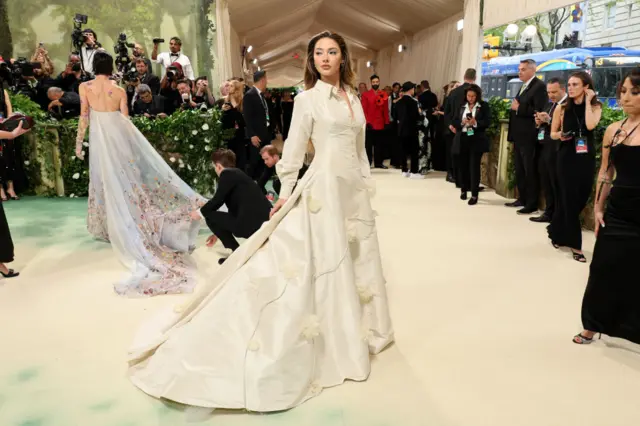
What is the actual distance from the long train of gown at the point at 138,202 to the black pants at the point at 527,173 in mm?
3807

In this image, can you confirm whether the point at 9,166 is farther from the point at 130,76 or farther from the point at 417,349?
the point at 417,349

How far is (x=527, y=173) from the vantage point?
6.21 metres

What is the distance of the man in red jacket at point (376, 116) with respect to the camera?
991 centimetres

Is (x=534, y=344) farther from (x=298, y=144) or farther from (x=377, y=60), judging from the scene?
(x=377, y=60)

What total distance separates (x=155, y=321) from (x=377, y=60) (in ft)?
55.5

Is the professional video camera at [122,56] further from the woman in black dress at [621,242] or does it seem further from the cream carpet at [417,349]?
the woman in black dress at [621,242]

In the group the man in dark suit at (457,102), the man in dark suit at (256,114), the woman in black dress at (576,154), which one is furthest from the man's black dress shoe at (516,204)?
the man in dark suit at (256,114)

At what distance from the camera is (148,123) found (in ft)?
21.0

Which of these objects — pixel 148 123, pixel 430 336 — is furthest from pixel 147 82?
pixel 430 336

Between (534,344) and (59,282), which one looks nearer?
(534,344)

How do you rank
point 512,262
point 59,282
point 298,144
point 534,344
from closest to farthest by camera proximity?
1. point 298,144
2. point 534,344
3. point 59,282
4. point 512,262

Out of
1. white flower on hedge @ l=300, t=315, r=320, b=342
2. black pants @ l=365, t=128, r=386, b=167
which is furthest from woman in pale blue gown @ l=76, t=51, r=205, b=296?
black pants @ l=365, t=128, r=386, b=167

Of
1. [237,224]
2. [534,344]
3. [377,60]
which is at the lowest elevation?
[534,344]

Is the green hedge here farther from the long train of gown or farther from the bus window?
the bus window
